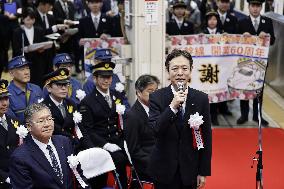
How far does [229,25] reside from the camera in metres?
8.84

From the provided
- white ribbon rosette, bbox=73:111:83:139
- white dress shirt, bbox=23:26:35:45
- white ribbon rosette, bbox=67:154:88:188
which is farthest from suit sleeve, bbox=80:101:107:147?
white dress shirt, bbox=23:26:35:45

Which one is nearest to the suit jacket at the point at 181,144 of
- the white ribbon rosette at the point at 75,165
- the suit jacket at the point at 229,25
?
the white ribbon rosette at the point at 75,165

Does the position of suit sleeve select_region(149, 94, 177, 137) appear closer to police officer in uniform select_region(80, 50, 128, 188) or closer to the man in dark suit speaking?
the man in dark suit speaking

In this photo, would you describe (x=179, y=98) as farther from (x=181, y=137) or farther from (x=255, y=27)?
(x=255, y=27)

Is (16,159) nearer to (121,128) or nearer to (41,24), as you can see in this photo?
(121,128)

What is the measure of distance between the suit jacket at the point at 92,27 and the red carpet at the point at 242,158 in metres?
2.62

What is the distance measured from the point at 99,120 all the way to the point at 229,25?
12.9ft

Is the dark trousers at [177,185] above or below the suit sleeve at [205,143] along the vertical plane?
below

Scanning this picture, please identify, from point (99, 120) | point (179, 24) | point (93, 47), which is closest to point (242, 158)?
point (99, 120)

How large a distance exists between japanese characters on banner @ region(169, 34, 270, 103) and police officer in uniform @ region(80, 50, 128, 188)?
7.93 ft

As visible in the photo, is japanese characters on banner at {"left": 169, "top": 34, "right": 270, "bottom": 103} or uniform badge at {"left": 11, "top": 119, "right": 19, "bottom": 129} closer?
uniform badge at {"left": 11, "top": 119, "right": 19, "bottom": 129}

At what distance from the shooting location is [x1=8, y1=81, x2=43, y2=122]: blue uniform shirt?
5.82 m

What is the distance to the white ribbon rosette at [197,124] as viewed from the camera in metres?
3.63

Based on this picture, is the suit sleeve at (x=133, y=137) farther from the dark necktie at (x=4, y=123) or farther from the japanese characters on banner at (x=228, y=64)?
the japanese characters on banner at (x=228, y=64)
